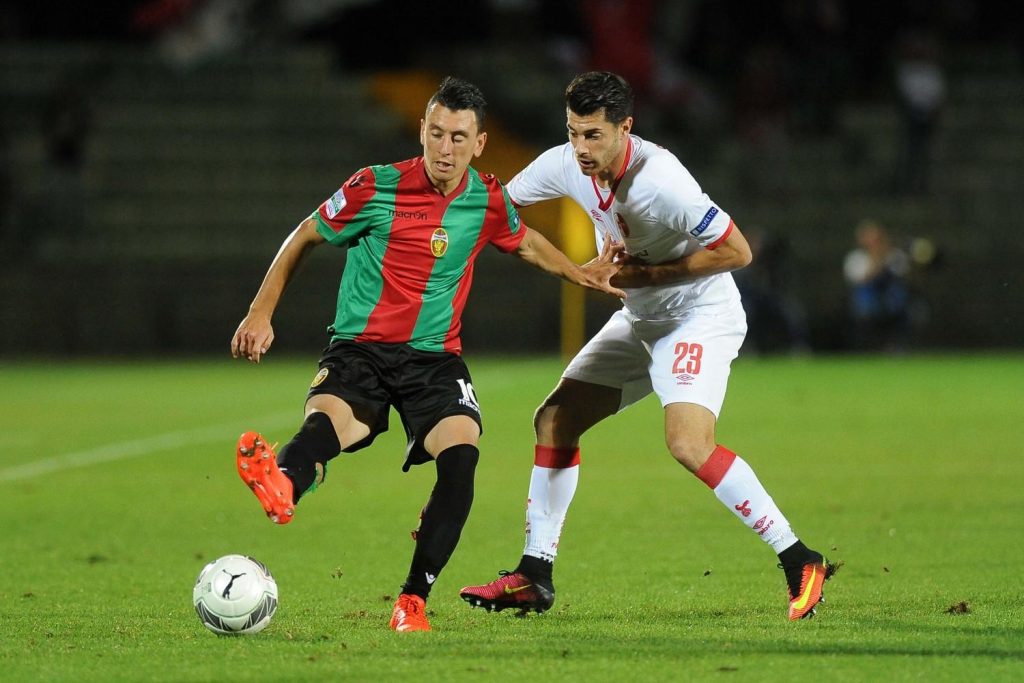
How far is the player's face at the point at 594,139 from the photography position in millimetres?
6055

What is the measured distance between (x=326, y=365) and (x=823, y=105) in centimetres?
2262

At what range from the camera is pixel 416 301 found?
20.4 feet

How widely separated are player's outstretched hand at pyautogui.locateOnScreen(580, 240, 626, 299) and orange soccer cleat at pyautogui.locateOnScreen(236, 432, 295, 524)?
1494 mm

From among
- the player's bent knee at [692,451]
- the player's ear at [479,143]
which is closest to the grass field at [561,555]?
the player's bent knee at [692,451]

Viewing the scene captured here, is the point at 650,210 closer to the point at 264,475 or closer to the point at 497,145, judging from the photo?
the point at 264,475

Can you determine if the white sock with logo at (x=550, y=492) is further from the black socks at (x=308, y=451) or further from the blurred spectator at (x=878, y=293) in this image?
the blurred spectator at (x=878, y=293)

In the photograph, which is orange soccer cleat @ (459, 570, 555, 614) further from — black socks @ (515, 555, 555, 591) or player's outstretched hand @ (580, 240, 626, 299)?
player's outstretched hand @ (580, 240, 626, 299)

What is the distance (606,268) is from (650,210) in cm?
30

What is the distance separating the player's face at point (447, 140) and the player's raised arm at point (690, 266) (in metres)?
0.80

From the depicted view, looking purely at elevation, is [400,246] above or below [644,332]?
above

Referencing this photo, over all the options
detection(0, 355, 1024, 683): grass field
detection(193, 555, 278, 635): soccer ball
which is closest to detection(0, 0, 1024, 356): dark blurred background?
detection(0, 355, 1024, 683): grass field

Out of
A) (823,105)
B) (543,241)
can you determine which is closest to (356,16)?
(823,105)

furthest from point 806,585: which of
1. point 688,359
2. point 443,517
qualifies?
point 443,517

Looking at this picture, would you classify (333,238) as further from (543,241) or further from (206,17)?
(206,17)
